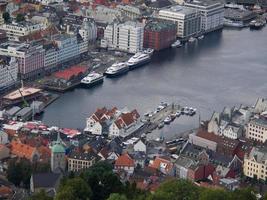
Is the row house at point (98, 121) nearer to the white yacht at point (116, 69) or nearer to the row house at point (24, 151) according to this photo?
the row house at point (24, 151)

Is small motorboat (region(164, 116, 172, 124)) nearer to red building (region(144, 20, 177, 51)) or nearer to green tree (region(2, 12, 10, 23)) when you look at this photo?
red building (region(144, 20, 177, 51))

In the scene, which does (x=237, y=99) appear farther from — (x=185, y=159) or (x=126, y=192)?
(x=126, y=192)

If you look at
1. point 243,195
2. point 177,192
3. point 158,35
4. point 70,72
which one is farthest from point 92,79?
point 243,195

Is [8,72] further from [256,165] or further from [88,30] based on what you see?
[256,165]

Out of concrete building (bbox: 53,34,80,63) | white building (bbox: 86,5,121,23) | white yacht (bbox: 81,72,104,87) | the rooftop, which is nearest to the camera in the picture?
the rooftop

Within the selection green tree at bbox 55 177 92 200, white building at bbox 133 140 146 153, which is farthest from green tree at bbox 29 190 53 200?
white building at bbox 133 140 146 153

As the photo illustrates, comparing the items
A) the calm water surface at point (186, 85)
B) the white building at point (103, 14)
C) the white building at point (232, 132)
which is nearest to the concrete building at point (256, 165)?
the white building at point (232, 132)

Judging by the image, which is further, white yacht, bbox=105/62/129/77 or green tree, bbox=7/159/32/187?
white yacht, bbox=105/62/129/77
